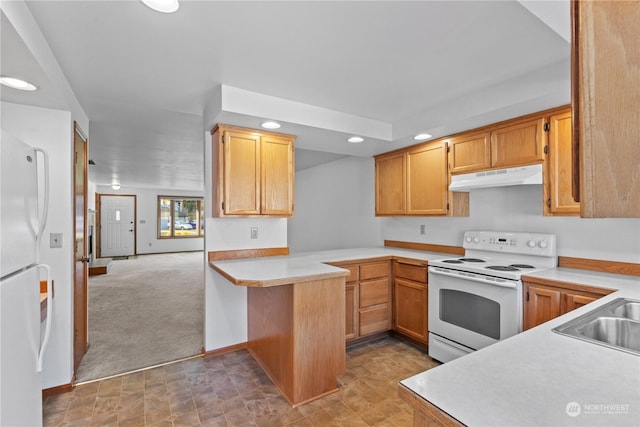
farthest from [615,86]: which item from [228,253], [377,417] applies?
[228,253]

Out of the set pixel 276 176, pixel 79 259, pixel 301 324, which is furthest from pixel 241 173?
pixel 79 259

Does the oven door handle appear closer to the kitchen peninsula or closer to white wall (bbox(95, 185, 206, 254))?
the kitchen peninsula

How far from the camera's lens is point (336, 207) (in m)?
5.14

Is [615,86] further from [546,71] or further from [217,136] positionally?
[217,136]

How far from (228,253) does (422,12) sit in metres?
2.43

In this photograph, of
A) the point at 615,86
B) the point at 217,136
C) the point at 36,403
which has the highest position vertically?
the point at 217,136

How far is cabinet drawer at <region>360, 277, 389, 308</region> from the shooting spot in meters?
3.09

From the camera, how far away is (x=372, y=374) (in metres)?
2.56

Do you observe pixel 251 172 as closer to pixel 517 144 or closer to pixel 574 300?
pixel 517 144

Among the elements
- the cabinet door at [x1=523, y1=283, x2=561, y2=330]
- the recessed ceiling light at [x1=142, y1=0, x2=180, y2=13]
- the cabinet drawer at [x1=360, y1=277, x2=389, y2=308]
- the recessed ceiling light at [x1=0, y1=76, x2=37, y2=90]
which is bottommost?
the cabinet drawer at [x1=360, y1=277, x2=389, y2=308]

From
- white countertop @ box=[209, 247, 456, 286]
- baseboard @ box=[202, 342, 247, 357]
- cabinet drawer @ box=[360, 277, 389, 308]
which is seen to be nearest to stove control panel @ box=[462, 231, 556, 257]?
white countertop @ box=[209, 247, 456, 286]

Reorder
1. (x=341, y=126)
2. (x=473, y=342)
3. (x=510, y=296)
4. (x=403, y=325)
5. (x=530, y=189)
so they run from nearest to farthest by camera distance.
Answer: (x=510, y=296) → (x=473, y=342) → (x=530, y=189) → (x=341, y=126) → (x=403, y=325)
